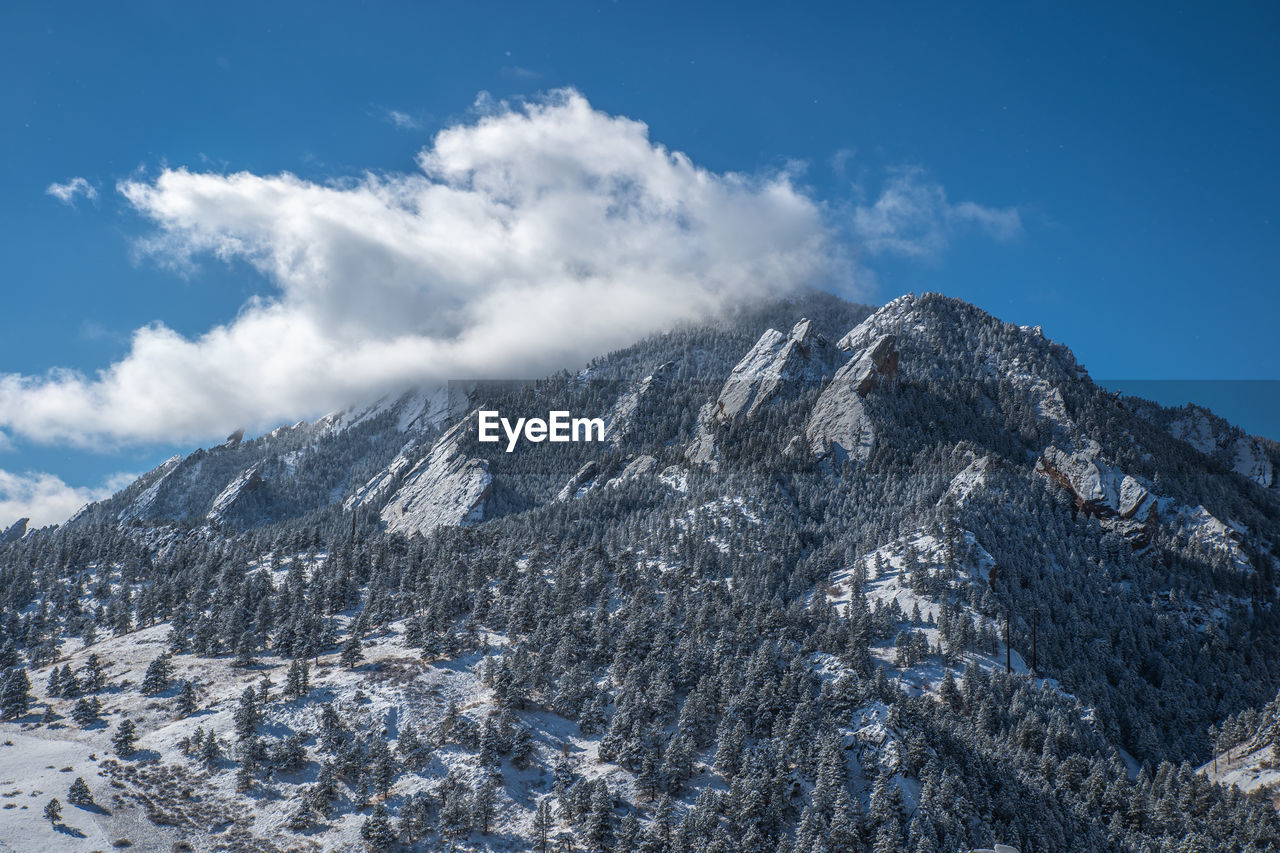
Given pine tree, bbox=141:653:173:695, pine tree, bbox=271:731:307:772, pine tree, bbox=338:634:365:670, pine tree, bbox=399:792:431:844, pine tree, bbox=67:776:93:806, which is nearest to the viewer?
pine tree, bbox=67:776:93:806

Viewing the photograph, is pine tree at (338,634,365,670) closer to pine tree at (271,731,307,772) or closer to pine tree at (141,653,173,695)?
pine tree at (271,731,307,772)

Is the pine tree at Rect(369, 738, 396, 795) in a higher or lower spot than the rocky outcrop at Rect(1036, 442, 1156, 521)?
lower

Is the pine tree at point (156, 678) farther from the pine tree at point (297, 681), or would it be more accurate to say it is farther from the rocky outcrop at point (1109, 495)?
the rocky outcrop at point (1109, 495)

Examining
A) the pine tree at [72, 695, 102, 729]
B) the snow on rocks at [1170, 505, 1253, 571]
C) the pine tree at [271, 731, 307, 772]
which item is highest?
the snow on rocks at [1170, 505, 1253, 571]

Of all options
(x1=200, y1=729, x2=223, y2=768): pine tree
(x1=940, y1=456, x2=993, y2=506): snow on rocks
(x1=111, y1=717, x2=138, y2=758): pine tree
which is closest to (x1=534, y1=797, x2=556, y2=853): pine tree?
(x1=200, y1=729, x2=223, y2=768): pine tree

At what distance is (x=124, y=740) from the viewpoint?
92.2 meters

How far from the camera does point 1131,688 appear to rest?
449ft

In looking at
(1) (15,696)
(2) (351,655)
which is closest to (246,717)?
(2) (351,655)

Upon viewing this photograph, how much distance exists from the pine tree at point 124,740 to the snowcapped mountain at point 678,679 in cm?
55

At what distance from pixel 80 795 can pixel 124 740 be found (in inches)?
455

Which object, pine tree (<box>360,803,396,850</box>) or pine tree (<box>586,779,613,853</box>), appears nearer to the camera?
pine tree (<box>360,803,396,850</box>)

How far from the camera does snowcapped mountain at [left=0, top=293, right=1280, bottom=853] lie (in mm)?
84312

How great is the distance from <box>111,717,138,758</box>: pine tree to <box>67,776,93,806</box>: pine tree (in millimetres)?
9664

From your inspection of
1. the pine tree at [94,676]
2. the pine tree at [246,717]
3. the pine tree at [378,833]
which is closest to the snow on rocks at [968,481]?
the pine tree at [378,833]
